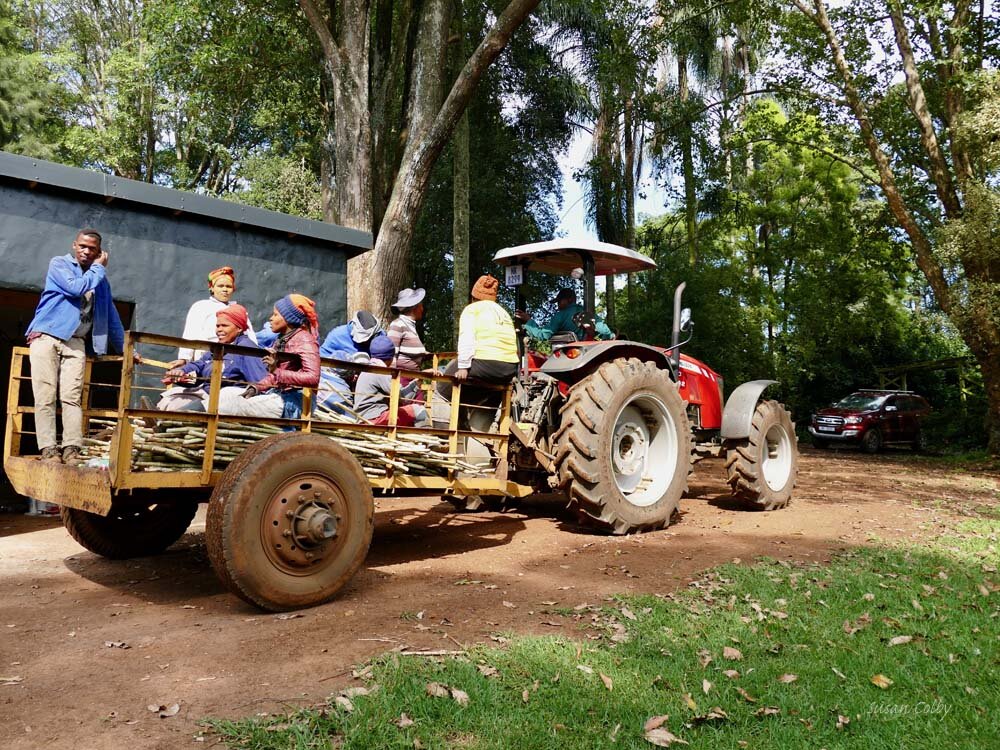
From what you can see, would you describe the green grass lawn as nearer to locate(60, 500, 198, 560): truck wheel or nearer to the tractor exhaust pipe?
locate(60, 500, 198, 560): truck wheel

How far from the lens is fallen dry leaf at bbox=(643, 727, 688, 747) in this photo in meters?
2.92

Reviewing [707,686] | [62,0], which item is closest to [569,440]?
[707,686]

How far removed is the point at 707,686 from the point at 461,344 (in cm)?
329

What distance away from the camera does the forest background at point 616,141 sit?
13.3 meters

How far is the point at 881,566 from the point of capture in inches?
225

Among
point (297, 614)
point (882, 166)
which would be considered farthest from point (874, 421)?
point (297, 614)

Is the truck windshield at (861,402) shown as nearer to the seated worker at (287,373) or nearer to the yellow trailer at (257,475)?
the yellow trailer at (257,475)

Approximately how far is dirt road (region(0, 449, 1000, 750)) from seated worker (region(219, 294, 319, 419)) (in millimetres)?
1187

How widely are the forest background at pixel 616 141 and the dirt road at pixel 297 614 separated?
16.3 feet

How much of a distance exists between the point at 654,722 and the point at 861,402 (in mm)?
22119

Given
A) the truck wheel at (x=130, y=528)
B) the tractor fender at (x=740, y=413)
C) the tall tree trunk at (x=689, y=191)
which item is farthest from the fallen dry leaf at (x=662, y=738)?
the tall tree trunk at (x=689, y=191)

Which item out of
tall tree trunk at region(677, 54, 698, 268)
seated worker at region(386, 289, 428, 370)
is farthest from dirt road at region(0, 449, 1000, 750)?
tall tree trunk at region(677, 54, 698, 268)

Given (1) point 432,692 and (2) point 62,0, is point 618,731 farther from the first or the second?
(2) point 62,0

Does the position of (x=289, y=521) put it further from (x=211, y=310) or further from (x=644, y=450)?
(x=644, y=450)
